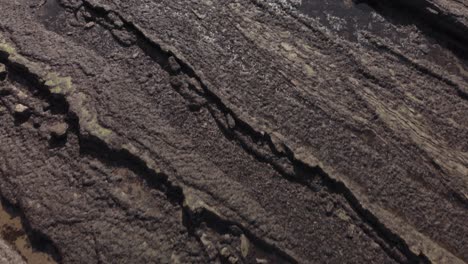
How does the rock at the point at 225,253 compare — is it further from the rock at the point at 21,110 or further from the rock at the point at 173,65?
the rock at the point at 21,110

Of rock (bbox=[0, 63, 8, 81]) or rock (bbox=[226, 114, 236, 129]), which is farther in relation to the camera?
rock (bbox=[0, 63, 8, 81])

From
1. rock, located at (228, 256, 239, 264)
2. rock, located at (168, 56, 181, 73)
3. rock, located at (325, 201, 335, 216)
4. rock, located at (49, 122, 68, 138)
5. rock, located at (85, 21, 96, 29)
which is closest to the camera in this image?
rock, located at (228, 256, 239, 264)

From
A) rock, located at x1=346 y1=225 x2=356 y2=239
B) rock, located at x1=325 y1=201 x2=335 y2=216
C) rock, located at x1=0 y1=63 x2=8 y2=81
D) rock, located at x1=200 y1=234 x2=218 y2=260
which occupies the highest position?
rock, located at x1=325 y1=201 x2=335 y2=216

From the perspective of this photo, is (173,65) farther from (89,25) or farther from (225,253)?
(225,253)

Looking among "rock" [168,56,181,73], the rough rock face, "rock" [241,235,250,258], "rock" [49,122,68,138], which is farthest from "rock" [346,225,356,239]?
"rock" [49,122,68,138]

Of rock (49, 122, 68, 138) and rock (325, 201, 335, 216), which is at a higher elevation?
rock (325, 201, 335, 216)

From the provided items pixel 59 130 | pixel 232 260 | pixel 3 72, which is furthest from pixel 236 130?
pixel 3 72

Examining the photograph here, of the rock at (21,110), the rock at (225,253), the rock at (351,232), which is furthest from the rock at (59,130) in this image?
the rock at (351,232)

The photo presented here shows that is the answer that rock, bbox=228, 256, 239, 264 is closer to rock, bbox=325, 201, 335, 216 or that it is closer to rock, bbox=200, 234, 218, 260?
rock, bbox=200, 234, 218, 260
